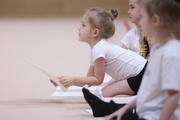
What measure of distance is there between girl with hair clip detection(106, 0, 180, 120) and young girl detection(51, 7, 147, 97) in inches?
21.7

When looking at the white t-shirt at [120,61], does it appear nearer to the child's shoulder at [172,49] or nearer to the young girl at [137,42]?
the young girl at [137,42]

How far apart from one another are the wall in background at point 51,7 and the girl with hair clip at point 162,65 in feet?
12.4

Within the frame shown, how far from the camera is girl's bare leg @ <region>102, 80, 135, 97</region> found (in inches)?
60.3

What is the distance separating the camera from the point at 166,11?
2.97 feet

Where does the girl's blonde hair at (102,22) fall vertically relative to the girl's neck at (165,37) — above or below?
above

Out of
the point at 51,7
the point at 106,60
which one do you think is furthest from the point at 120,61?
the point at 51,7

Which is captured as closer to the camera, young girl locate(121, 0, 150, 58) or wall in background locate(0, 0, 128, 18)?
young girl locate(121, 0, 150, 58)

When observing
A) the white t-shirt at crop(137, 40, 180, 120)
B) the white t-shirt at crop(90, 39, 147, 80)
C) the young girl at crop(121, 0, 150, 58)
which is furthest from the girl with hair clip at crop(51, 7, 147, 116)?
the white t-shirt at crop(137, 40, 180, 120)

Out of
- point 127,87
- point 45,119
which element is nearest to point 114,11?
point 127,87

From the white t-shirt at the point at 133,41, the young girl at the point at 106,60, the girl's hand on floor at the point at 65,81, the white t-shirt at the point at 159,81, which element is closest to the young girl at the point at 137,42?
the white t-shirt at the point at 133,41

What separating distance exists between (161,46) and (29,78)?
3.98 ft

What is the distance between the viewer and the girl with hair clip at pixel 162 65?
88 centimetres

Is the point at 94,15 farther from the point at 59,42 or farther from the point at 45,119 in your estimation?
the point at 59,42

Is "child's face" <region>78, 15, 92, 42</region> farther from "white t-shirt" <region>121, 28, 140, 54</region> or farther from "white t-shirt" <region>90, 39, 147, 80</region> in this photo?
"white t-shirt" <region>121, 28, 140, 54</region>
